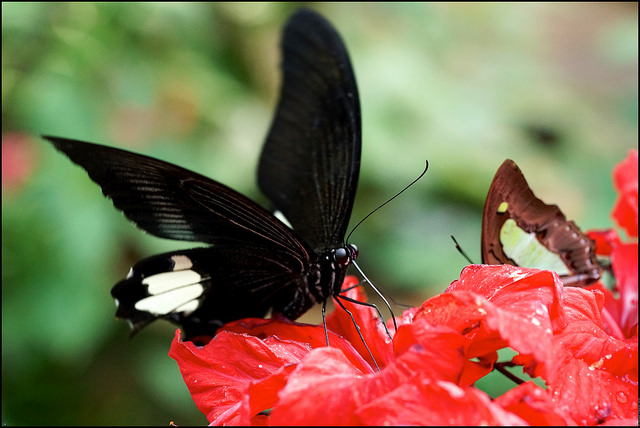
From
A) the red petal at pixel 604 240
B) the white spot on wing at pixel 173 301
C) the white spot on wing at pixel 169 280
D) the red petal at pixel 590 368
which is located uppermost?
the red petal at pixel 604 240

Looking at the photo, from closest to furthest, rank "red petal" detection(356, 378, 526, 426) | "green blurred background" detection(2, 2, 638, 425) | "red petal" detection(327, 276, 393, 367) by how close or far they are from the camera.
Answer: "red petal" detection(356, 378, 526, 426) < "red petal" detection(327, 276, 393, 367) < "green blurred background" detection(2, 2, 638, 425)

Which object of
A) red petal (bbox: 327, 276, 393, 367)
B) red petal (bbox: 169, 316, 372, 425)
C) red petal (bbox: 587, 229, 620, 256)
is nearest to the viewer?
red petal (bbox: 169, 316, 372, 425)

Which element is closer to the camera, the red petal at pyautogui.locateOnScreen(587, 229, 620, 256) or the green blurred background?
the red petal at pyautogui.locateOnScreen(587, 229, 620, 256)

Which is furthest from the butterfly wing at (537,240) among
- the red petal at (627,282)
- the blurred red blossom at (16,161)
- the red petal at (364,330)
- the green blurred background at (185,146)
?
the blurred red blossom at (16,161)

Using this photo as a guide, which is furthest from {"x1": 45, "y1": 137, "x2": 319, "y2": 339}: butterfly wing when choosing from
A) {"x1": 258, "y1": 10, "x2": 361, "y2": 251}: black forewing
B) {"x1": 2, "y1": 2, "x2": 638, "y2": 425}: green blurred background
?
{"x1": 2, "y1": 2, "x2": 638, "y2": 425}: green blurred background

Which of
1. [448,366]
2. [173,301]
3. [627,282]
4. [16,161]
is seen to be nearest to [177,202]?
[173,301]

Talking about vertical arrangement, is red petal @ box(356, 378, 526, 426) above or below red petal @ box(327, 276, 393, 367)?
above

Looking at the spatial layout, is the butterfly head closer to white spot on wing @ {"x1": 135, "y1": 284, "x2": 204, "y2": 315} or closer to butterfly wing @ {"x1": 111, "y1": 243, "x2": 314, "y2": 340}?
butterfly wing @ {"x1": 111, "y1": 243, "x2": 314, "y2": 340}

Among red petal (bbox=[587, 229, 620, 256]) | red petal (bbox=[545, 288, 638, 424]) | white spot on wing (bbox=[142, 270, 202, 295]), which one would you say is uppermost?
red petal (bbox=[587, 229, 620, 256])

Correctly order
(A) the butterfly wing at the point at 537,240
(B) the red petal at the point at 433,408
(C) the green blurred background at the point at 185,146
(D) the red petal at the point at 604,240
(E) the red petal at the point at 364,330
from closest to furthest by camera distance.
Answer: (B) the red petal at the point at 433,408
(E) the red petal at the point at 364,330
(A) the butterfly wing at the point at 537,240
(D) the red petal at the point at 604,240
(C) the green blurred background at the point at 185,146

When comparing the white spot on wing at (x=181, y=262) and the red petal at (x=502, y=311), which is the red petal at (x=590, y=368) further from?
the white spot on wing at (x=181, y=262)
